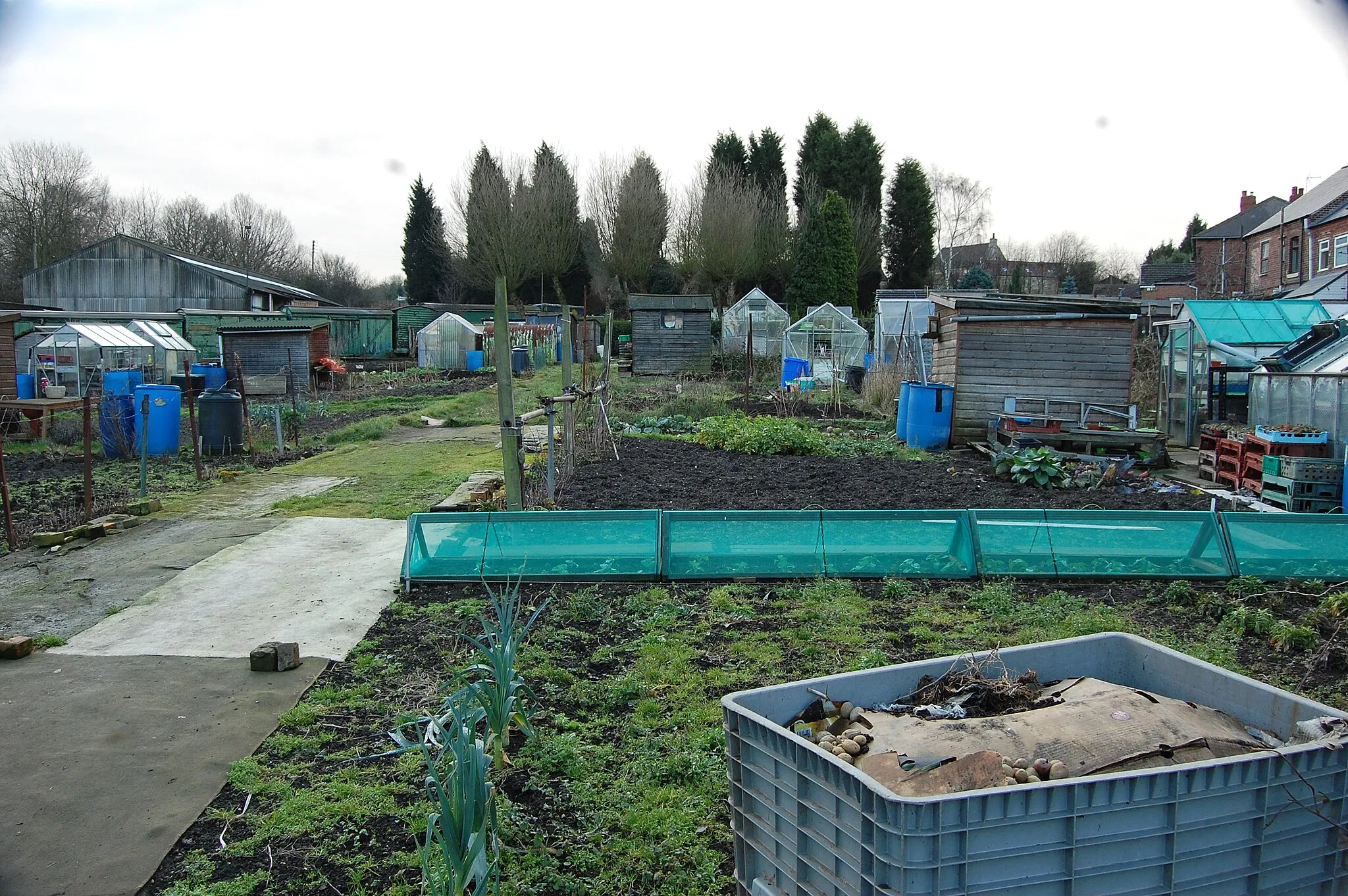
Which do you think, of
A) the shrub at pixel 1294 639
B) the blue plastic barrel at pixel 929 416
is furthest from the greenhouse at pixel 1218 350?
the shrub at pixel 1294 639

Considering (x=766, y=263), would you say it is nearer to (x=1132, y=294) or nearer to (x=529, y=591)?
(x=1132, y=294)

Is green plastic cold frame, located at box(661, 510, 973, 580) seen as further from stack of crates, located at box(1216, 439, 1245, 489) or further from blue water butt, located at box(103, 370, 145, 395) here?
blue water butt, located at box(103, 370, 145, 395)

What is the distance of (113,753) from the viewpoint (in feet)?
13.5

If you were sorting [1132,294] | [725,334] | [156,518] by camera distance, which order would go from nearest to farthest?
1. [156,518]
2. [725,334]
3. [1132,294]

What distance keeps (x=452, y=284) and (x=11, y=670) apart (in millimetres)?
52491

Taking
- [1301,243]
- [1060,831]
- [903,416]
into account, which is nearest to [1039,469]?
[903,416]

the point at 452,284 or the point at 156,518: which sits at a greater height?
the point at 452,284

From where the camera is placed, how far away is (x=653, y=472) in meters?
11.1

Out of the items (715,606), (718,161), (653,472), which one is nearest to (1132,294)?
(718,161)

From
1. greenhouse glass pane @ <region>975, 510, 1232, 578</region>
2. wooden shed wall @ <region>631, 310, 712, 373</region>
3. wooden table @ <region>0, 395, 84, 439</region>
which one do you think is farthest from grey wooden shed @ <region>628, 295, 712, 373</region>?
greenhouse glass pane @ <region>975, 510, 1232, 578</region>

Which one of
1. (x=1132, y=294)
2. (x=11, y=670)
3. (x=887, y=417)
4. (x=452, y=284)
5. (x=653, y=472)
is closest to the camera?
(x=11, y=670)

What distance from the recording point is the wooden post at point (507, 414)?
23.3ft

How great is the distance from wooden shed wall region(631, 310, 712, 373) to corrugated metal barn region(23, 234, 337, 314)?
18.0 metres

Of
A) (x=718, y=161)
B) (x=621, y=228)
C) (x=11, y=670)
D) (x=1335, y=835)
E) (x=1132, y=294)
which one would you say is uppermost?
Answer: (x=718, y=161)
